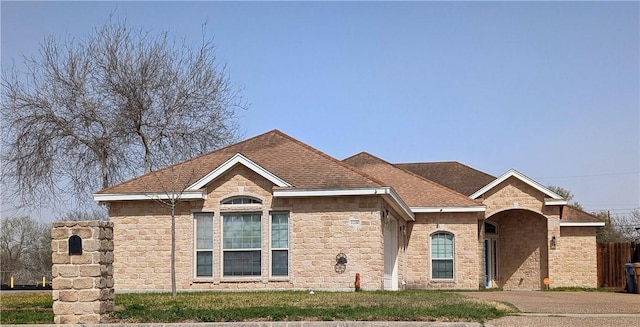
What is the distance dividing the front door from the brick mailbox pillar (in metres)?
11.8

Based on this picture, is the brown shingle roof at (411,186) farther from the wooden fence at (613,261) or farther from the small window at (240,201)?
the wooden fence at (613,261)

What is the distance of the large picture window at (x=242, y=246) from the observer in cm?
2306

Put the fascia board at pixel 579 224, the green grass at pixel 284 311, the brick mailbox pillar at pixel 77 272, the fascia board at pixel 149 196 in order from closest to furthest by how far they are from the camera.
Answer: the green grass at pixel 284 311, the brick mailbox pillar at pixel 77 272, the fascia board at pixel 149 196, the fascia board at pixel 579 224

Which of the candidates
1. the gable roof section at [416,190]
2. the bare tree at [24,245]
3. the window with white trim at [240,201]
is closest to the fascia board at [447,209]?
the gable roof section at [416,190]

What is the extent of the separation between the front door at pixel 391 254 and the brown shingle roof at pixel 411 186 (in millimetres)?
2178

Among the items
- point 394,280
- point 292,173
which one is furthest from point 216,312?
point 394,280

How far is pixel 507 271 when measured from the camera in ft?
113

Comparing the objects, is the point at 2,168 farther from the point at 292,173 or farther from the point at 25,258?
the point at 25,258

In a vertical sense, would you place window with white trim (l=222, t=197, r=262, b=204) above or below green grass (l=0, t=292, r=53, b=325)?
above

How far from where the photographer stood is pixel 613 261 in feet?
109

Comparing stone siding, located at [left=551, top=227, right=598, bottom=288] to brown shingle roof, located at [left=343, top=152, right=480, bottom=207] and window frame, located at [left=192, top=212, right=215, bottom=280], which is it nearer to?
brown shingle roof, located at [left=343, top=152, right=480, bottom=207]

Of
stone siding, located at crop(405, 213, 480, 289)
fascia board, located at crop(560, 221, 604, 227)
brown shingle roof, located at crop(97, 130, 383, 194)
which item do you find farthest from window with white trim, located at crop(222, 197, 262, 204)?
fascia board, located at crop(560, 221, 604, 227)

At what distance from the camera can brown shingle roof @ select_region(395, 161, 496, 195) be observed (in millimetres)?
33344

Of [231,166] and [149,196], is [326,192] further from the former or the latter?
[149,196]
